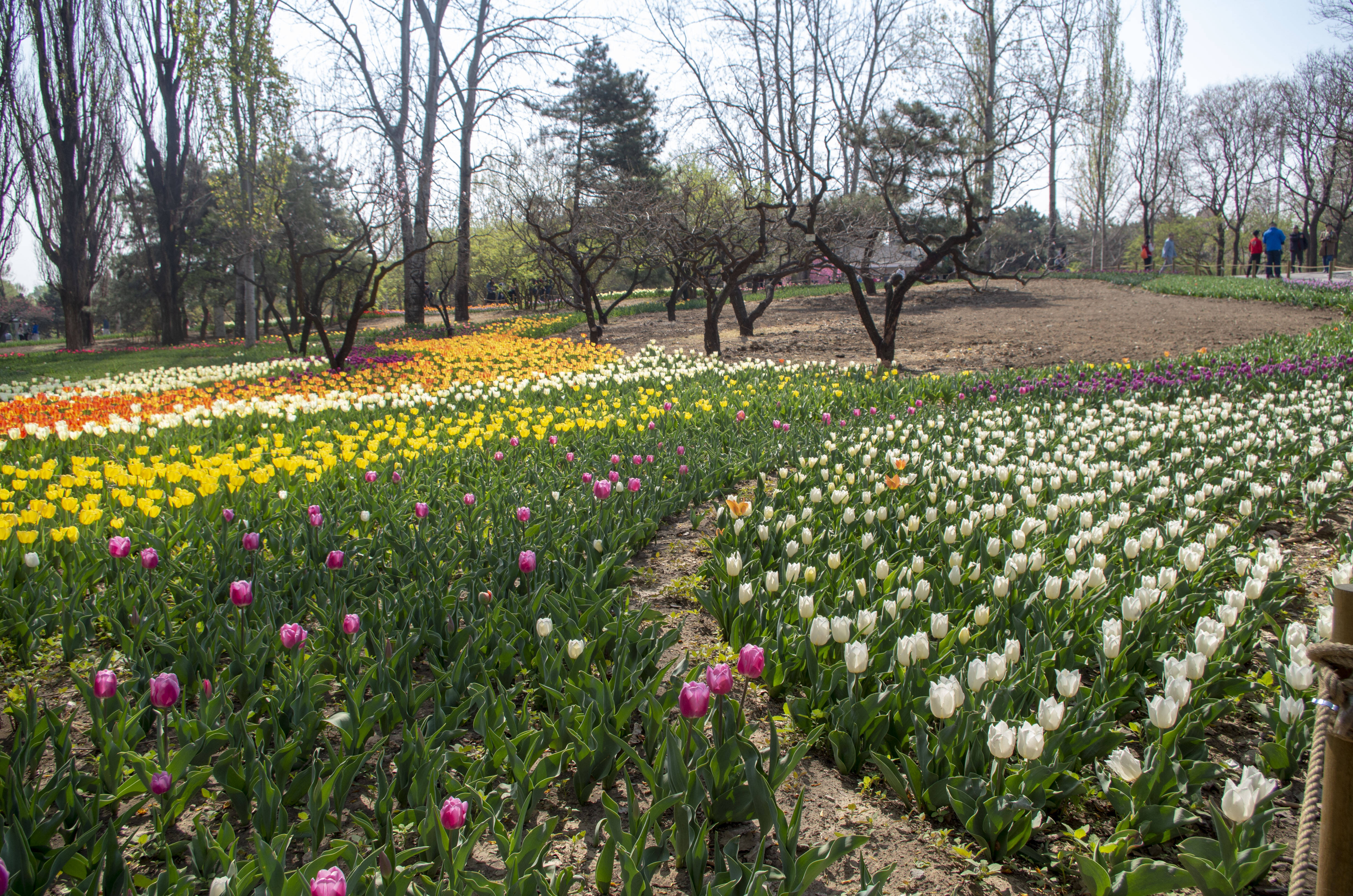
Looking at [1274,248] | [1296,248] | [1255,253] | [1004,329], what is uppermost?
[1296,248]

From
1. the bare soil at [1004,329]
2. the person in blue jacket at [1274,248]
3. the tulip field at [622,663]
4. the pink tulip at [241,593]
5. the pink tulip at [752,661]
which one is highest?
the person in blue jacket at [1274,248]

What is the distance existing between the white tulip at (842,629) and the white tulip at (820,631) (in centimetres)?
2

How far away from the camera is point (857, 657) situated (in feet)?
6.73

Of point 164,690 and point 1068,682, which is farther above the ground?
point 164,690

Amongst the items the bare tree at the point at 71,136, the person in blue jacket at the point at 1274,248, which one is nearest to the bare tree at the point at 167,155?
the bare tree at the point at 71,136

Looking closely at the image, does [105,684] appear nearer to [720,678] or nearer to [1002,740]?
[720,678]

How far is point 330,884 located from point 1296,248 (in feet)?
116

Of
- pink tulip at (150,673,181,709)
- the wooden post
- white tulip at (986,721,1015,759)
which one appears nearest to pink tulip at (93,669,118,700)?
pink tulip at (150,673,181,709)

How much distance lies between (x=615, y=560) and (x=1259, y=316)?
51.3 ft

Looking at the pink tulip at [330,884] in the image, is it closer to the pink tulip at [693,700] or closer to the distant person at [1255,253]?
the pink tulip at [693,700]

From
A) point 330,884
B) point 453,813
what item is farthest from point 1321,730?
point 330,884

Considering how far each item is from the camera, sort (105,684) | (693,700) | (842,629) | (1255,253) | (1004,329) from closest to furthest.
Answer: (693,700) < (105,684) < (842,629) < (1004,329) < (1255,253)

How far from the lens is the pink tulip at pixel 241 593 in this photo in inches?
91.4

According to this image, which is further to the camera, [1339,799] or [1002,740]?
[1002,740]
